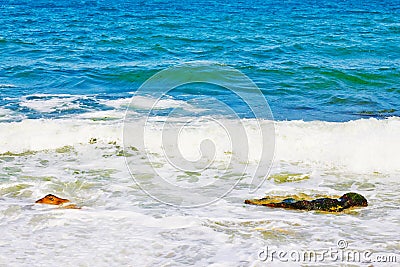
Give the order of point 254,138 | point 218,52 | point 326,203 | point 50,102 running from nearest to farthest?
point 326,203 → point 254,138 → point 50,102 → point 218,52

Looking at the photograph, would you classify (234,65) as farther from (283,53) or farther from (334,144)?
(334,144)

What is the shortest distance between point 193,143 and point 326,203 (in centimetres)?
349

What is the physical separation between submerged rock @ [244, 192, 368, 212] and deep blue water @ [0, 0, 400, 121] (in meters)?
4.72

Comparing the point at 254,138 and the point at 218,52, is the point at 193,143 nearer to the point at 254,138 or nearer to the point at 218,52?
the point at 254,138

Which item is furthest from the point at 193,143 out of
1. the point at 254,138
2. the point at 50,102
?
the point at 50,102

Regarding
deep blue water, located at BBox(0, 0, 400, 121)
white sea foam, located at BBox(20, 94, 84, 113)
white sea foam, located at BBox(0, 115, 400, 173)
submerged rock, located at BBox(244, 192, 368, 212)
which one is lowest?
submerged rock, located at BBox(244, 192, 368, 212)

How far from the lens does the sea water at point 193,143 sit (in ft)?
17.4

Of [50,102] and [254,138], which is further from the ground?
[50,102]

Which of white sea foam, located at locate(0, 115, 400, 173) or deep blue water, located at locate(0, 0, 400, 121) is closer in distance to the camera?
white sea foam, located at locate(0, 115, 400, 173)

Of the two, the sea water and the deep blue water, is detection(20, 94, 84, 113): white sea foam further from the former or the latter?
the deep blue water

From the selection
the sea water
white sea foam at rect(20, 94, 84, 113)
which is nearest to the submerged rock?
the sea water

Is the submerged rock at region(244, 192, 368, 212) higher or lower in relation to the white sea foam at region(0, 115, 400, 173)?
lower

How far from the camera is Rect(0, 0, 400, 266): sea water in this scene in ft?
17.4

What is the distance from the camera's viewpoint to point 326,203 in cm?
620
